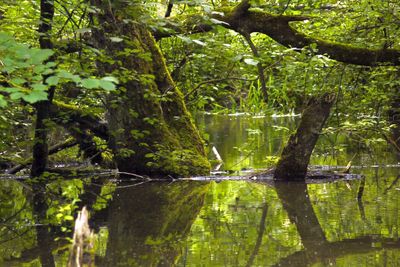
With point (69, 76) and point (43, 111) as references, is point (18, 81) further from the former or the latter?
point (43, 111)

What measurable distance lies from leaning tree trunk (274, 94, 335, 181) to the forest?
0.7 inches

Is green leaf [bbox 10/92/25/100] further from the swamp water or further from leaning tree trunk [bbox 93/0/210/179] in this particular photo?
leaning tree trunk [bbox 93/0/210/179]

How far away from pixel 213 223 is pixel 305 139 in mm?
2799

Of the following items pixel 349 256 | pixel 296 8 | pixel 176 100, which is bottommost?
pixel 349 256

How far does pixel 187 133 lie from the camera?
8.70 metres

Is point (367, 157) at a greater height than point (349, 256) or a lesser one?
greater

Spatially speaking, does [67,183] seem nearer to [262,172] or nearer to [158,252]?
[262,172]

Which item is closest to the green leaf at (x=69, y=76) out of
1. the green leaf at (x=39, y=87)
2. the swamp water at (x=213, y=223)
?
the green leaf at (x=39, y=87)

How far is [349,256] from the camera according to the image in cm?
434

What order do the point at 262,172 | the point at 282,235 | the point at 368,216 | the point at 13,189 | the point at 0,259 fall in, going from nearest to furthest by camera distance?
the point at 0,259, the point at 282,235, the point at 368,216, the point at 13,189, the point at 262,172

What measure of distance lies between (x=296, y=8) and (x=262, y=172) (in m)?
2.59

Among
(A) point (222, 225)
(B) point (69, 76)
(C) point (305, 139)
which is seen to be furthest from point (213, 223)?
(B) point (69, 76)

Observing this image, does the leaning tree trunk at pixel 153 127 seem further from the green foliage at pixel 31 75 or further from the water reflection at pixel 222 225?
the green foliage at pixel 31 75

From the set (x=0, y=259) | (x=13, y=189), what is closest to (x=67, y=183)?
(x=13, y=189)
